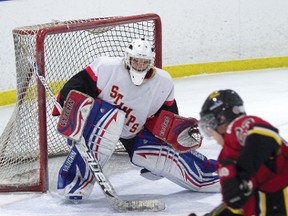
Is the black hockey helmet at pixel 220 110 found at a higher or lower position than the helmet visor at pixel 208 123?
higher

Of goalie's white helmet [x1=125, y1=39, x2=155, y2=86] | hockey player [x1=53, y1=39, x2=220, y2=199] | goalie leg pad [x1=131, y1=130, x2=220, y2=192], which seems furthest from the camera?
goalie leg pad [x1=131, y1=130, x2=220, y2=192]

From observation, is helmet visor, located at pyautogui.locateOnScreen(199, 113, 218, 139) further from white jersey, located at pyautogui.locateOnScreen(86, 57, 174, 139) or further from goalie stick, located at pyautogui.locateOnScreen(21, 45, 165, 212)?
white jersey, located at pyautogui.locateOnScreen(86, 57, 174, 139)

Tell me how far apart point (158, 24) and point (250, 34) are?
2764 mm

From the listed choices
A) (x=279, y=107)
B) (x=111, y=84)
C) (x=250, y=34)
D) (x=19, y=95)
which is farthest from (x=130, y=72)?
(x=250, y=34)

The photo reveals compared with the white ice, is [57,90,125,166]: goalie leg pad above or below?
above

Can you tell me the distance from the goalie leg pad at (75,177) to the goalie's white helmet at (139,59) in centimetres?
43

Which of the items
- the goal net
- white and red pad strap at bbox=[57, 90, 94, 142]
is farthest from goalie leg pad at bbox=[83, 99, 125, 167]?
the goal net

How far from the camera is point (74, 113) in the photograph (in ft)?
11.6

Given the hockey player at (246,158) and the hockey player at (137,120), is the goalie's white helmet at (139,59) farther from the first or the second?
the hockey player at (246,158)

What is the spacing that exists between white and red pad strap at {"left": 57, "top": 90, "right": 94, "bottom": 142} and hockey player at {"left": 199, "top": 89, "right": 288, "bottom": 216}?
1.14 m

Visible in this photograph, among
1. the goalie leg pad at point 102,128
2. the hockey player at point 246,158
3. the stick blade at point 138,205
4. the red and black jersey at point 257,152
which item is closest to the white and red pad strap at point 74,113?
the goalie leg pad at point 102,128

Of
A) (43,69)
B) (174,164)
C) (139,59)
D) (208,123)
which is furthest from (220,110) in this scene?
(43,69)

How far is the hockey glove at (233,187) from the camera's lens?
7.33ft

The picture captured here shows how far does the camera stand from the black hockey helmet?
93.2 inches
